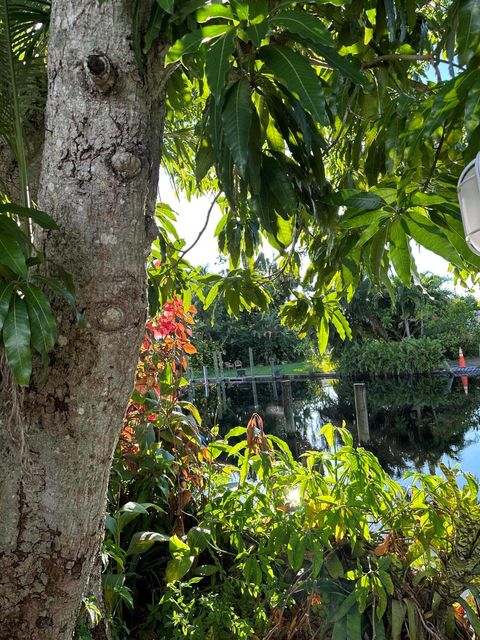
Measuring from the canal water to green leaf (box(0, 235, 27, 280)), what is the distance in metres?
3.90

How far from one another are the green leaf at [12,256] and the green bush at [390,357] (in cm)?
1416

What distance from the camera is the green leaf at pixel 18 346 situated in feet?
2.26

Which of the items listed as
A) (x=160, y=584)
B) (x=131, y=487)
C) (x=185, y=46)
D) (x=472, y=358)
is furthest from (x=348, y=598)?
(x=472, y=358)

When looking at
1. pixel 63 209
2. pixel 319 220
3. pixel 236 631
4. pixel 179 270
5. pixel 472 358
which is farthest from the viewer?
pixel 472 358

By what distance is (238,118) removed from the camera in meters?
0.70

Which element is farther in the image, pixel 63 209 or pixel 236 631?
pixel 236 631

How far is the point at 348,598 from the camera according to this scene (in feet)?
4.17

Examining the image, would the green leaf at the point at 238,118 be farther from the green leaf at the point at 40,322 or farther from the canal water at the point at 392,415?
the canal water at the point at 392,415

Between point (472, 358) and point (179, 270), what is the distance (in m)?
15.3

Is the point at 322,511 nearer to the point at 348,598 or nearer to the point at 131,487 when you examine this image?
the point at 348,598

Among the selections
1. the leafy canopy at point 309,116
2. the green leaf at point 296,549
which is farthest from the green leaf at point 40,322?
the green leaf at point 296,549

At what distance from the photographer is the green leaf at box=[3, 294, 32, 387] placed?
2.26ft

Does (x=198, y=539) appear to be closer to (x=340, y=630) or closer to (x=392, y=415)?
(x=340, y=630)

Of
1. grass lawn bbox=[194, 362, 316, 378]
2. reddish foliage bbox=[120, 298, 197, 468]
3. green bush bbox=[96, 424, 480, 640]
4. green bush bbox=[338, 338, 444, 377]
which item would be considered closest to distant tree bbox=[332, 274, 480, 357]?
green bush bbox=[338, 338, 444, 377]
